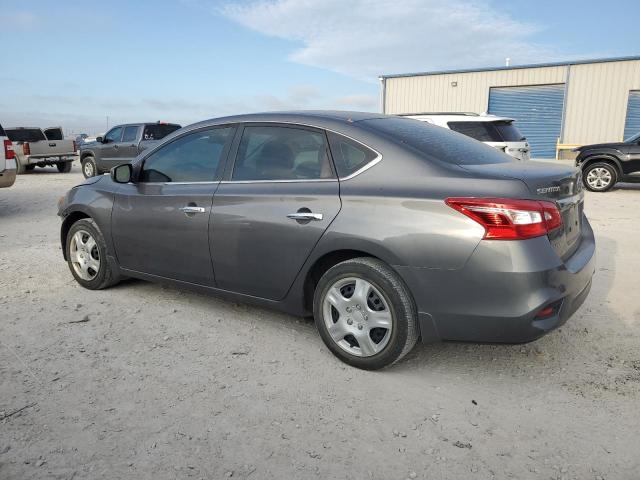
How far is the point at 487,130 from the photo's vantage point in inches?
408

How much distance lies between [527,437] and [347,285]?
1.26 m

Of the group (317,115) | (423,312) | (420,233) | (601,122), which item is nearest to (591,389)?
(423,312)

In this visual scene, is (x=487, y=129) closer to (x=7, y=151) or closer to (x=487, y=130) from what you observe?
(x=487, y=130)

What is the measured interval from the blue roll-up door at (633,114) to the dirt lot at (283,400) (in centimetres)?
2395

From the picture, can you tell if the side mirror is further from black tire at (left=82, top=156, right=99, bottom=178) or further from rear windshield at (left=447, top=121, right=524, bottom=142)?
black tire at (left=82, top=156, right=99, bottom=178)

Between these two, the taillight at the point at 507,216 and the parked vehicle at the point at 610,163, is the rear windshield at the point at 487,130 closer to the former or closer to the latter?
the parked vehicle at the point at 610,163

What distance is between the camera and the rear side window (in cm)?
316

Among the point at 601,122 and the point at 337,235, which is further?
the point at 601,122

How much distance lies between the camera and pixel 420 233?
9.20 ft

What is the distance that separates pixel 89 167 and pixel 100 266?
44.6 feet

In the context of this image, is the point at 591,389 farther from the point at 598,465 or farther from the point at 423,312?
the point at 423,312

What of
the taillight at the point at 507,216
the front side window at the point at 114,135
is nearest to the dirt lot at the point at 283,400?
the taillight at the point at 507,216

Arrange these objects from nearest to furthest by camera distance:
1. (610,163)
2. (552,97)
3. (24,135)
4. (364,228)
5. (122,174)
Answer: (364,228) → (122,174) → (610,163) → (24,135) → (552,97)

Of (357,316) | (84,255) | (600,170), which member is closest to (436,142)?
(357,316)
